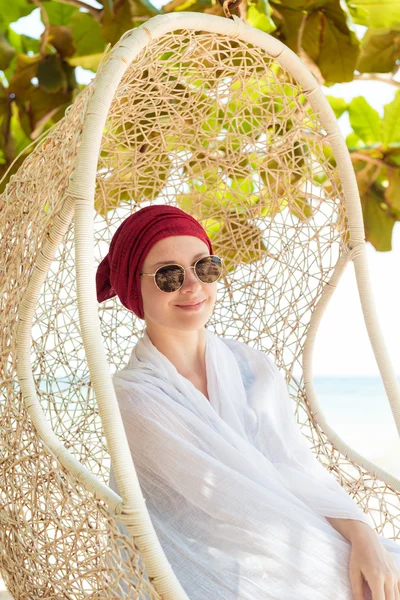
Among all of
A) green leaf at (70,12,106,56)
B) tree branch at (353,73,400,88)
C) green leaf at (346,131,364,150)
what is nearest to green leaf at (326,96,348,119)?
green leaf at (346,131,364,150)

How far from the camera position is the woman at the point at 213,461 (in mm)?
1532

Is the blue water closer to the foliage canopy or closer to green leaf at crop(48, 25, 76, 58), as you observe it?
the foliage canopy

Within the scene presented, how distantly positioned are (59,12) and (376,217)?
185cm

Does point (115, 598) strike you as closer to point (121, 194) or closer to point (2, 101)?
point (121, 194)

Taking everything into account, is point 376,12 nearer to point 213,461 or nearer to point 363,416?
point 213,461

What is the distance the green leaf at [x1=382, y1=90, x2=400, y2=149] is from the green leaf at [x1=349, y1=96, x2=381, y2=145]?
159 mm

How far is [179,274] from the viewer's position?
1812 millimetres

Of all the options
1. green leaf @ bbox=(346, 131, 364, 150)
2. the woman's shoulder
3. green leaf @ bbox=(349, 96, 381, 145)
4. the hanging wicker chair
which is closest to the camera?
the hanging wicker chair

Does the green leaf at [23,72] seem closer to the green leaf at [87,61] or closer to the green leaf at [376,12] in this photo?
the green leaf at [87,61]

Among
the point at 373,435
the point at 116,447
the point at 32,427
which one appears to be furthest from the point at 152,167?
the point at 373,435

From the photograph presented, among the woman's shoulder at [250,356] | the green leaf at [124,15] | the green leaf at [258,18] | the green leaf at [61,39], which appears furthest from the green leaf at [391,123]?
the woman's shoulder at [250,356]

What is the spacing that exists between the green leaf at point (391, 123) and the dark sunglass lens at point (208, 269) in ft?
6.60

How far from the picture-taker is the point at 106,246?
266 cm

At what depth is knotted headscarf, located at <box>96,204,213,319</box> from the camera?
72.7 inches
